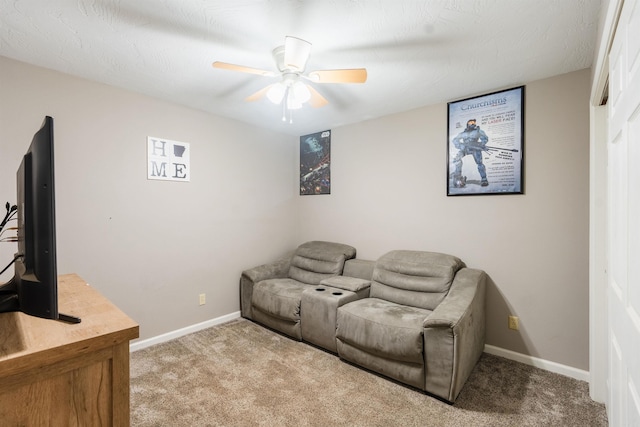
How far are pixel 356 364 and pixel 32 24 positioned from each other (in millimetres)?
3138

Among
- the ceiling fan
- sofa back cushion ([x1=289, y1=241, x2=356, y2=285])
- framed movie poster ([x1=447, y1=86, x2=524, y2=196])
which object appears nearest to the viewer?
the ceiling fan

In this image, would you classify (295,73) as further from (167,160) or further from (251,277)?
(251,277)

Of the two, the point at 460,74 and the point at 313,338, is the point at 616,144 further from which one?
the point at 313,338

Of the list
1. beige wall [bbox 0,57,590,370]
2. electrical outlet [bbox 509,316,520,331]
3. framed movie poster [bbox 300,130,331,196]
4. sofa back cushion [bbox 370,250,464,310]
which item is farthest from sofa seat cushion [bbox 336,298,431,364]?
framed movie poster [bbox 300,130,331,196]

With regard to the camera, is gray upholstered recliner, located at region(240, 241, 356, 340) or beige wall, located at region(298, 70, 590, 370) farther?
gray upholstered recliner, located at region(240, 241, 356, 340)

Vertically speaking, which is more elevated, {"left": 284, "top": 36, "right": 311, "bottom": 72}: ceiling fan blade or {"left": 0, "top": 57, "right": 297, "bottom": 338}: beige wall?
{"left": 284, "top": 36, "right": 311, "bottom": 72}: ceiling fan blade

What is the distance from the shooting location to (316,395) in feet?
6.99

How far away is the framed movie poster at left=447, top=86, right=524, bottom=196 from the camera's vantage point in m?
2.59

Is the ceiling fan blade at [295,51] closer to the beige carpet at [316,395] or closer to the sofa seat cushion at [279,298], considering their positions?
the sofa seat cushion at [279,298]

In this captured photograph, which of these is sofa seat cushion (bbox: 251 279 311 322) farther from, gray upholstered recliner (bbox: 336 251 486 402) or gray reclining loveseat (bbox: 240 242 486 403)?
gray upholstered recliner (bbox: 336 251 486 402)

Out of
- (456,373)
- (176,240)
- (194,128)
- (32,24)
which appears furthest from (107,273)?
(456,373)

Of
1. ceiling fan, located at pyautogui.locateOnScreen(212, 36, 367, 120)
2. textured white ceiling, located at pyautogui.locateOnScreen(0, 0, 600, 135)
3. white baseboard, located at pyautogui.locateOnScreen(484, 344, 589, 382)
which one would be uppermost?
textured white ceiling, located at pyautogui.locateOnScreen(0, 0, 600, 135)

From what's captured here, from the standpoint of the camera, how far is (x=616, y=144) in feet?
4.27

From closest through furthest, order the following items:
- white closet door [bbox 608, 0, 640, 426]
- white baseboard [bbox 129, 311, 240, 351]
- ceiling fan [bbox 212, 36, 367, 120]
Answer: white closet door [bbox 608, 0, 640, 426] → ceiling fan [bbox 212, 36, 367, 120] → white baseboard [bbox 129, 311, 240, 351]
